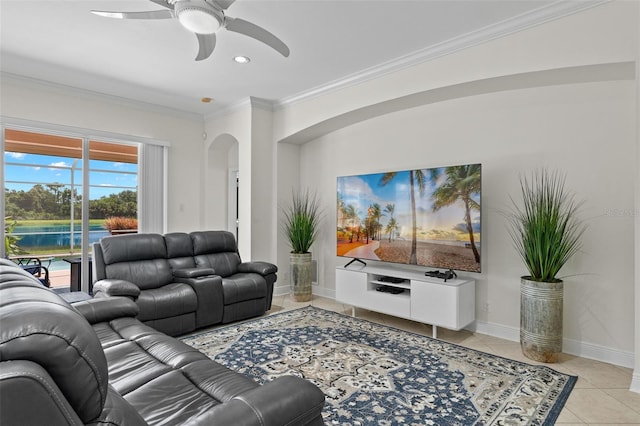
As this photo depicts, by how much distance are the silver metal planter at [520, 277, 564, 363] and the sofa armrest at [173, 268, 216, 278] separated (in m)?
3.20

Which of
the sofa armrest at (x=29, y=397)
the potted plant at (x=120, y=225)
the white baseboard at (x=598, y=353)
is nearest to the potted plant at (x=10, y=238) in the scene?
A: the potted plant at (x=120, y=225)

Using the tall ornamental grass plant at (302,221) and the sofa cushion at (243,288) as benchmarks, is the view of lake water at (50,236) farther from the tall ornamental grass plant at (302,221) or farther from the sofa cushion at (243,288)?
the tall ornamental grass plant at (302,221)

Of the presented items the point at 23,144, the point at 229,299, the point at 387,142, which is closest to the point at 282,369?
the point at 229,299

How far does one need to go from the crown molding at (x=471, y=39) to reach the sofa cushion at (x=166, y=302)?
2998mm

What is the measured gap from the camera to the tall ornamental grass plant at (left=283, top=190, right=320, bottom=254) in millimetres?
4965

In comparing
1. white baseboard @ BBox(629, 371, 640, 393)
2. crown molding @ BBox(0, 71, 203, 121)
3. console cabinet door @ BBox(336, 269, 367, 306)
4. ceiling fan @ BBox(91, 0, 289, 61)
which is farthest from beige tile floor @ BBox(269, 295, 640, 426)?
crown molding @ BBox(0, 71, 203, 121)

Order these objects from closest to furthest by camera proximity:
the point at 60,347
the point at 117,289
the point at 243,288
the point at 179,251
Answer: the point at 60,347 < the point at 117,289 < the point at 243,288 < the point at 179,251

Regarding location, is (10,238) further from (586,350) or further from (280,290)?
(586,350)

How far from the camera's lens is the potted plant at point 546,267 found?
9.61 feet

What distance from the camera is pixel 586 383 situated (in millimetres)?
2635

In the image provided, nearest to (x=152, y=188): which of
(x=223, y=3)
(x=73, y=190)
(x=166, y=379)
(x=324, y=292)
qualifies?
(x=73, y=190)

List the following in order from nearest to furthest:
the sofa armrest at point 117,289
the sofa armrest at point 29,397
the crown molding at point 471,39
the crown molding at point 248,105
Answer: the sofa armrest at point 29,397 < the crown molding at point 471,39 < the sofa armrest at point 117,289 < the crown molding at point 248,105

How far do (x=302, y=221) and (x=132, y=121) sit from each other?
2945 millimetres

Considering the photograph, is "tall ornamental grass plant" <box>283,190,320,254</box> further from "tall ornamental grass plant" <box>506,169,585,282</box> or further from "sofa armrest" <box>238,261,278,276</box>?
"tall ornamental grass plant" <box>506,169,585,282</box>
